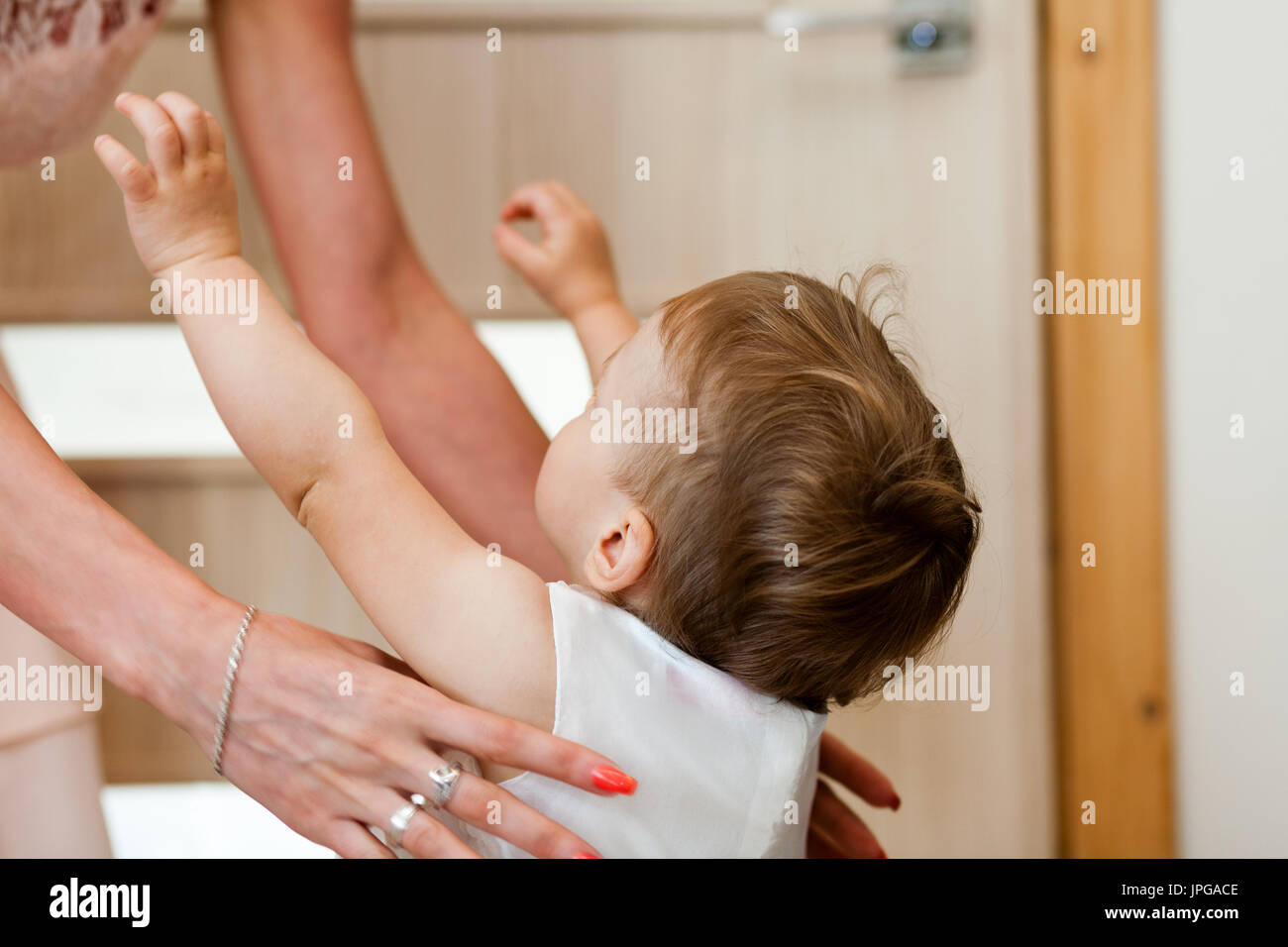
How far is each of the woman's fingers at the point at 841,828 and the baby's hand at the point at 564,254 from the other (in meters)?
0.43

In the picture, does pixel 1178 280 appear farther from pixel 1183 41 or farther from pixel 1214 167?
pixel 1183 41

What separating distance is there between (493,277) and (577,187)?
13cm

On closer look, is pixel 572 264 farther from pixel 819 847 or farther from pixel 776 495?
pixel 819 847

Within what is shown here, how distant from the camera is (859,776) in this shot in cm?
83

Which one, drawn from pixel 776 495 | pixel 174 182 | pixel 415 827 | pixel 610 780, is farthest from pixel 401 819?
pixel 174 182

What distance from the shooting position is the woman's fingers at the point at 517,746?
54 centimetres

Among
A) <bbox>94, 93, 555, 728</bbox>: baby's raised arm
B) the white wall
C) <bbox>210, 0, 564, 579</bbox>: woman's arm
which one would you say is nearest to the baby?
<bbox>94, 93, 555, 728</bbox>: baby's raised arm

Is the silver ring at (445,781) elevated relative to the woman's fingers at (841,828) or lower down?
elevated

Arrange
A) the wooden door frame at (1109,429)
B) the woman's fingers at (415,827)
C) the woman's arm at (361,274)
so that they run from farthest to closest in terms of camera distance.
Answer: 1. the wooden door frame at (1109,429)
2. the woman's arm at (361,274)
3. the woman's fingers at (415,827)

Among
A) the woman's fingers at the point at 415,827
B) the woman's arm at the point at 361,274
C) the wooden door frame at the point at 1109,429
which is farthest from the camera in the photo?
the wooden door frame at the point at 1109,429

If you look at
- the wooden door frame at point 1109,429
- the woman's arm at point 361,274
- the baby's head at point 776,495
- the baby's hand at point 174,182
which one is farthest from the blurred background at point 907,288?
the baby's hand at point 174,182

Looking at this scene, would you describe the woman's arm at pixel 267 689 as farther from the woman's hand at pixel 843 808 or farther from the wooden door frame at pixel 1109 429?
the wooden door frame at pixel 1109 429

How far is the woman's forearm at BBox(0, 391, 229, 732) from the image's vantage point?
0.55 meters
